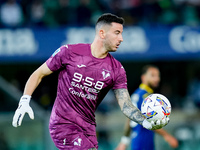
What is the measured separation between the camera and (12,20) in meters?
13.6

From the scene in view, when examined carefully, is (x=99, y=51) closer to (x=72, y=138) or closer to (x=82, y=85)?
(x=82, y=85)

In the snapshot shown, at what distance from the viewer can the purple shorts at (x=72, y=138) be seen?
5.36m

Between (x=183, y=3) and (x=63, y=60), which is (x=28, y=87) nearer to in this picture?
(x=63, y=60)

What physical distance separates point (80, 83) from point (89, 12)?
29.7 ft

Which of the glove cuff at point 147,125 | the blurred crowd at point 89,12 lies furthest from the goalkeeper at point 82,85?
the blurred crowd at point 89,12

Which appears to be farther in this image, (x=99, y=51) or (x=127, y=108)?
(x=99, y=51)

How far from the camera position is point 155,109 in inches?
207

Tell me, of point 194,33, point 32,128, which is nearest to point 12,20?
point 32,128

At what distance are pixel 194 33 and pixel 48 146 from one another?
5.83 metres

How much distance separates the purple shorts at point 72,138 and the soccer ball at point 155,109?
0.71m

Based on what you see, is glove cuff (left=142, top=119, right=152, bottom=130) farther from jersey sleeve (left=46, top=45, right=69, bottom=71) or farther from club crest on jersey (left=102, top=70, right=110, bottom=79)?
jersey sleeve (left=46, top=45, right=69, bottom=71)

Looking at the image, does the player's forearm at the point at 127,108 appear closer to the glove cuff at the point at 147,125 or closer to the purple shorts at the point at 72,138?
the glove cuff at the point at 147,125

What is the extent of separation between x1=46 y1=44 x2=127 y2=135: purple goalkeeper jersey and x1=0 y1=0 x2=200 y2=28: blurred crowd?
826cm

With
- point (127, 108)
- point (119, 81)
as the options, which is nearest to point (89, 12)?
point (119, 81)
